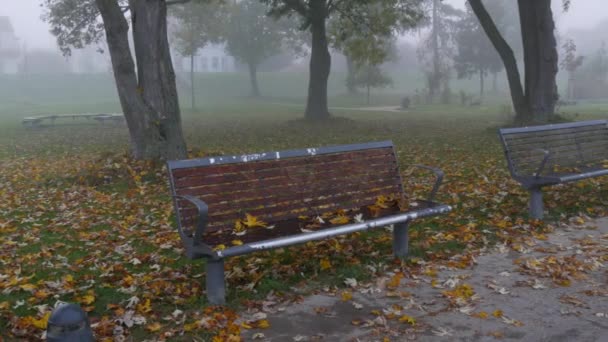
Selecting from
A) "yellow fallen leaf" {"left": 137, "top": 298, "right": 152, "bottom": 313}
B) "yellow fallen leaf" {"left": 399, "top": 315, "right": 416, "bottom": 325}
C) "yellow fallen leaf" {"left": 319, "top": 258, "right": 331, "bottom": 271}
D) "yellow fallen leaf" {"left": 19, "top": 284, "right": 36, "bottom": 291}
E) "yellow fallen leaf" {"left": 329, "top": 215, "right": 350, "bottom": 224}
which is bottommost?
"yellow fallen leaf" {"left": 399, "top": 315, "right": 416, "bottom": 325}

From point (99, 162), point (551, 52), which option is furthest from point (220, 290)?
point (551, 52)

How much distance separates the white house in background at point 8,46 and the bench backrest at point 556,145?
10900 centimetres

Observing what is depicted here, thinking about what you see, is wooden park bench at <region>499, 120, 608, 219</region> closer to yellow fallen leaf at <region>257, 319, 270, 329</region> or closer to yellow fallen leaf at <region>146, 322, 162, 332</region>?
yellow fallen leaf at <region>257, 319, 270, 329</region>

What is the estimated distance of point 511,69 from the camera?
17.1 metres

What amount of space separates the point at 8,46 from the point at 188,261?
112m

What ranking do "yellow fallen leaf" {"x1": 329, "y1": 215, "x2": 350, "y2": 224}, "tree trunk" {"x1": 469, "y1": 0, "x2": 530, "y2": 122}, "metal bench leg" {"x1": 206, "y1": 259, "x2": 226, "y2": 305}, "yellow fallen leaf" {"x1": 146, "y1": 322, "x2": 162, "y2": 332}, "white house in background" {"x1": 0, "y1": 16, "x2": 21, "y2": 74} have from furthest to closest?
"white house in background" {"x1": 0, "y1": 16, "x2": 21, "y2": 74} < "tree trunk" {"x1": 469, "y1": 0, "x2": 530, "y2": 122} < "yellow fallen leaf" {"x1": 329, "y1": 215, "x2": 350, "y2": 224} < "metal bench leg" {"x1": 206, "y1": 259, "x2": 226, "y2": 305} < "yellow fallen leaf" {"x1": 146, "y1": 322, "x2": 162, "y2": 332}

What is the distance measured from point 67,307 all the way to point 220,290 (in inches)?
61.4

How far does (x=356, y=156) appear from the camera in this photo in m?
5.11

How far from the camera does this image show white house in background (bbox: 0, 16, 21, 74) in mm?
102106

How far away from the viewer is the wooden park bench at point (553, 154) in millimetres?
6270

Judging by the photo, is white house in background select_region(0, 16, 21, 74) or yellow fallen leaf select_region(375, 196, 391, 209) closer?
yellow fallen leaf select_region(375, 196, 391, 209)

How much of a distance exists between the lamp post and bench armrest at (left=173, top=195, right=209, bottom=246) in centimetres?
129

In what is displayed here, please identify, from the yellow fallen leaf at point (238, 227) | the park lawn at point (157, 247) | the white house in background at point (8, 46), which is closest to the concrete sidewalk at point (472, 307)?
the park lawn at point (157, 247)

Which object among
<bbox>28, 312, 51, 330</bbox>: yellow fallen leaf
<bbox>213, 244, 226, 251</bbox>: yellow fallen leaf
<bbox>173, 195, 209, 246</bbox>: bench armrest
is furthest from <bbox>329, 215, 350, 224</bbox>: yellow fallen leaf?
<bbox>28, 312, 51, 330</bbox>: yellow fallen leaf
